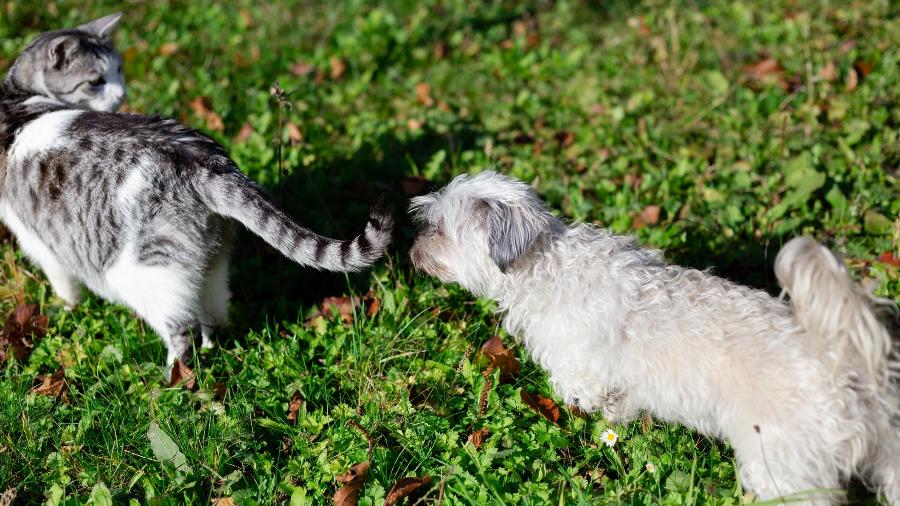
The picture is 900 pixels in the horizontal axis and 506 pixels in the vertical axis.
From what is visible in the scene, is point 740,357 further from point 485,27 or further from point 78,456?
point 485,27

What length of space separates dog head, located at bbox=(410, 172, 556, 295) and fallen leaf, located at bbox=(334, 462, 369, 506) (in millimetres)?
944

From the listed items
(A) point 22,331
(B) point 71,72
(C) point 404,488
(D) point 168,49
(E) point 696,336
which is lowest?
(C) point 404,488

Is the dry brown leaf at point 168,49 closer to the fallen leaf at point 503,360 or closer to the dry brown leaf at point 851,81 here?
the fallen leaf at point 503,360

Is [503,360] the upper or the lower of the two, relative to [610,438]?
upper

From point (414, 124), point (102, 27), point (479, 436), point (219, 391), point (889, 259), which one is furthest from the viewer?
point (414, 124)

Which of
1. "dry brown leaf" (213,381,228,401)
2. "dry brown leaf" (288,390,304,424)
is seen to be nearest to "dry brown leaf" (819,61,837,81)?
"dry brown leaf" (288,390,304,424)

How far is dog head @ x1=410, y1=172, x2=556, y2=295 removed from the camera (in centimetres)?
314

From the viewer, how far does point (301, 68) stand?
6148 mm

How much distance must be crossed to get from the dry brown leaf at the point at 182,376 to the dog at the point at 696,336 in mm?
1223

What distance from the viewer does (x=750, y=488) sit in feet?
9.37

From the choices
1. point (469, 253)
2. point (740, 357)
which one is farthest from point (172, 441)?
point (740, 357)

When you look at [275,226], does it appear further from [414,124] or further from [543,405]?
[414,124]

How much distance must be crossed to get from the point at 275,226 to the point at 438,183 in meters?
1.76

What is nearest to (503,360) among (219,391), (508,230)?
(508,230)
